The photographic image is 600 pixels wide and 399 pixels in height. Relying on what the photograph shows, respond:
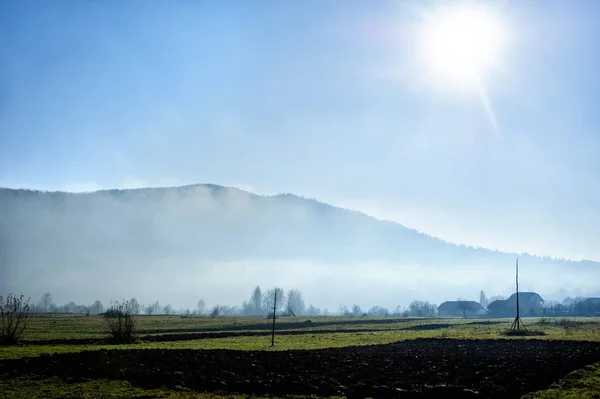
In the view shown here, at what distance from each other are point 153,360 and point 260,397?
10457 mm

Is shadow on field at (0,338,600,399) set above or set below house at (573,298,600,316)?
above

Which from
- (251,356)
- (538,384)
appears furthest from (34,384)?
(538,384)

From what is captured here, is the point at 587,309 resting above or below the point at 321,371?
below

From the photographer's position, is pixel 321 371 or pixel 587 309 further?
pixel 587 309

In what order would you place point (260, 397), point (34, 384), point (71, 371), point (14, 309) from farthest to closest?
point (14, 309) → point (71, 371) → point (34, 384) → point (260, 397)

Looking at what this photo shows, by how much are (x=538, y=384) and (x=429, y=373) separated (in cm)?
509

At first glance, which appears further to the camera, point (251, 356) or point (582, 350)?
point (582, 350)

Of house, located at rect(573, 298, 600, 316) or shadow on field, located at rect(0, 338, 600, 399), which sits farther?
house, located at rect(573, 298, 600, 316)

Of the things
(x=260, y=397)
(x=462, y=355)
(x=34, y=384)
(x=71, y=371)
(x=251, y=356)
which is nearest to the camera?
(x=260, y=397)

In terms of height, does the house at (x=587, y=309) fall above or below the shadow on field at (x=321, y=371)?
below

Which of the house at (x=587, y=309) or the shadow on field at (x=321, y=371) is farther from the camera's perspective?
the house at (x=587, y=309)

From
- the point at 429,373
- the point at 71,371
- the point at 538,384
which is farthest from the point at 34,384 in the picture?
the point at 538,384

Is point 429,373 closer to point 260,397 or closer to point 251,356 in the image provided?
point 260,397

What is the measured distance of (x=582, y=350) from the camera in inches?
1404
